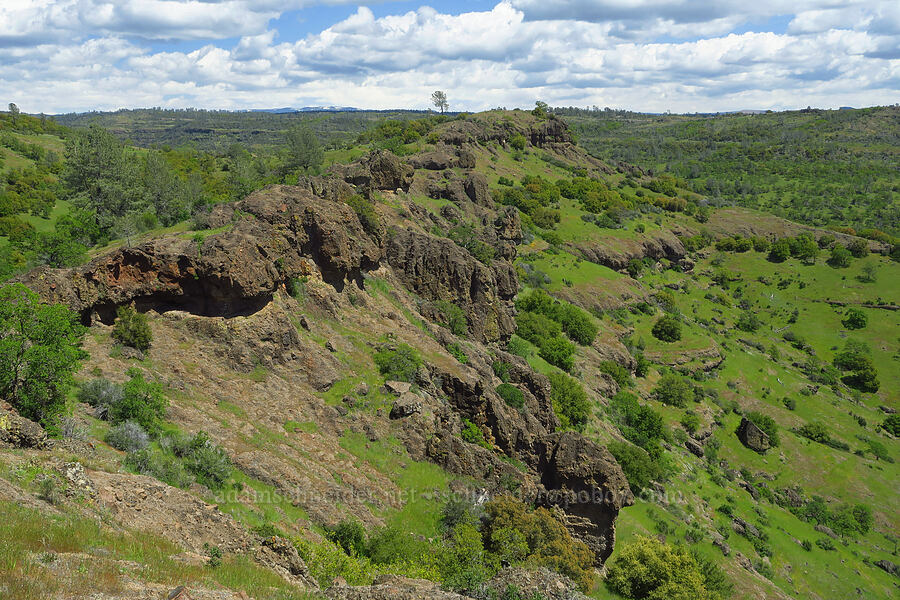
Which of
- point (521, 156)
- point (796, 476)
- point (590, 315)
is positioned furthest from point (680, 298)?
point (521, 156)

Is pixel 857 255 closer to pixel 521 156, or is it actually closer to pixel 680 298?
pixel 680 298

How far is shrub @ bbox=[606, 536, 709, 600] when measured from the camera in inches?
1085

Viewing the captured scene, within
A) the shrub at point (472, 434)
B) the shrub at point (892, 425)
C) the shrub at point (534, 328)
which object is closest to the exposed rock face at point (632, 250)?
the shrub at point (534, 328)

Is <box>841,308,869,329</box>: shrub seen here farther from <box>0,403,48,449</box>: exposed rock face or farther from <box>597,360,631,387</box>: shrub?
<box>0,403,48,449</box>: exposed rock face

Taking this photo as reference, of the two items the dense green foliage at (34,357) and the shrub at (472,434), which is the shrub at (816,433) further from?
the dense green foliage at (34,357)

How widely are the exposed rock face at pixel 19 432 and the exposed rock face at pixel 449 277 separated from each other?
35.4 m

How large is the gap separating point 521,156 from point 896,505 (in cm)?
10078

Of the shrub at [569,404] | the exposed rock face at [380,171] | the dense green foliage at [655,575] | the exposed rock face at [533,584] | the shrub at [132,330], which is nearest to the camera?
the exposed rock face at [533,584]

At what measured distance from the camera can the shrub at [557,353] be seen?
188 feet

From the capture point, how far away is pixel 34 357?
16.6 m

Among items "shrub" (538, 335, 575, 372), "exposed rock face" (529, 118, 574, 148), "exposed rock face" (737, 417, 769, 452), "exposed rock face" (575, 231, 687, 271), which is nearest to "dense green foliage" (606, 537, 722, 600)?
"shrub" (538, 335, 575, 372)

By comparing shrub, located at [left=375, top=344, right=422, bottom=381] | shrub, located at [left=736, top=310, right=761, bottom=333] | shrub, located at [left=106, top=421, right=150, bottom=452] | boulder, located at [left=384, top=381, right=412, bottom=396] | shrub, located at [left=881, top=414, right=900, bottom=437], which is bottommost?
shrub, located at [left=881, top=414, right=900, bottom=437]

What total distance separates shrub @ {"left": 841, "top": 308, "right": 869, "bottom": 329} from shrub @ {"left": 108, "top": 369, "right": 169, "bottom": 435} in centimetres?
12443

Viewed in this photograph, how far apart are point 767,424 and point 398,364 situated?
5659 centimetres
